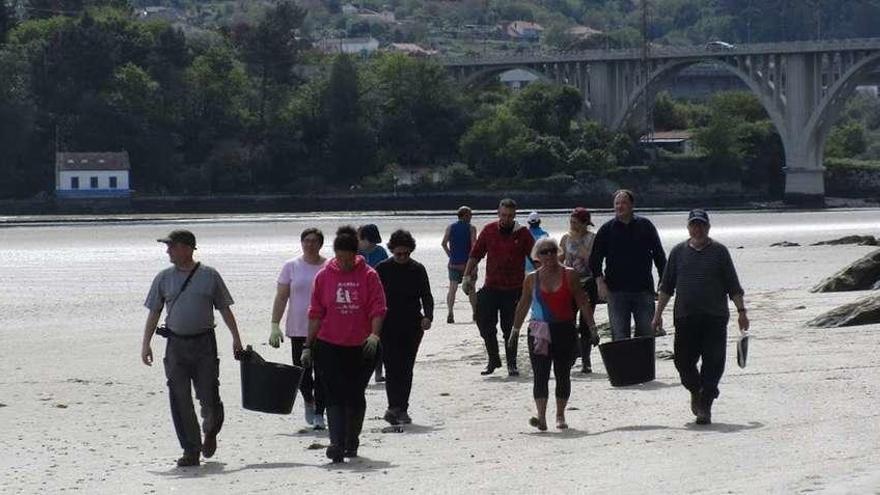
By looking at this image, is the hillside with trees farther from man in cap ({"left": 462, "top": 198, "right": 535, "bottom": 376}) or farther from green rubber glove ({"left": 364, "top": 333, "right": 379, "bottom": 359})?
green rubber glove ({"left": 364, "top": 333, "right": 379, "bottom": 359})

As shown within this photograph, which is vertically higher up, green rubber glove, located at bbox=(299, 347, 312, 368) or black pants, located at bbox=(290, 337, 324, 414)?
green rubber glove, located at bbox=(299, 347, 312, 368)

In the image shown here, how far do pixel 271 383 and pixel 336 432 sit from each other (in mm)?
752

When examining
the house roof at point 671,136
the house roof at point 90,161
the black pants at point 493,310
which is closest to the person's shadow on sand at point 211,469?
the black pants at point 493,310

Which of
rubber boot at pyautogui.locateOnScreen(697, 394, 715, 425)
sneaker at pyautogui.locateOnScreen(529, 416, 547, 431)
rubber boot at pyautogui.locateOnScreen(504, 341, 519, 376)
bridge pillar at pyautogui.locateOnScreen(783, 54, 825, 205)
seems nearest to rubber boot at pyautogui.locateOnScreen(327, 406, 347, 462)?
sneaker at pyautogui.locateOnScreen(529, 416, 547, 431)

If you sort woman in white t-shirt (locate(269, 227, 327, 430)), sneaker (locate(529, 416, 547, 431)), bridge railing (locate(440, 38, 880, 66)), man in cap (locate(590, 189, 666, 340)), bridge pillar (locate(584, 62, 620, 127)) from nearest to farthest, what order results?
1. sneaker (locate(529, 416, 547, 431))
2. woman in white t-shirt (locate(269, 227, 327, 430))
3. man in cap (locate(590, 189, 666, 340))
4. bridge railing (locate(440, 38, 880, 66))
5. bridge pillar (locate(584, 62, 620, 127))

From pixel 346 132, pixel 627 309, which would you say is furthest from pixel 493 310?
pixel 346 132

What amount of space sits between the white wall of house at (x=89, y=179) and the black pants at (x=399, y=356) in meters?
75.2

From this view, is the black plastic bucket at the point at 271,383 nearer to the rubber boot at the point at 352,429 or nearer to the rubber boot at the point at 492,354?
the rubber boot at the point at 352,429

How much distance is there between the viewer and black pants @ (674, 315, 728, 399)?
14.1m

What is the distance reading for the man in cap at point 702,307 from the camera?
46.0 feet

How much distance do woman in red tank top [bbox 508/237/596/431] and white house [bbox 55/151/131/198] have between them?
75831 millimetres

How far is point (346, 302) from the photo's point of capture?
41.9ft

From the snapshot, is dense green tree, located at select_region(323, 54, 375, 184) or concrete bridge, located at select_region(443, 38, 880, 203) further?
concrete bridge, located at select_region(443, 38, 880, 203)

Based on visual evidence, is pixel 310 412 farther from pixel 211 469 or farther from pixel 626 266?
pixel 626 266
